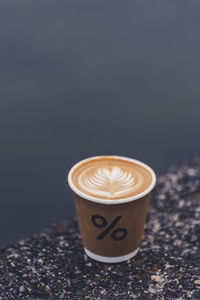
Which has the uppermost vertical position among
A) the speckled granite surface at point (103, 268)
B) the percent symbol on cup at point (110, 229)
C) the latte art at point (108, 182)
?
the latte art at point (108, 182)

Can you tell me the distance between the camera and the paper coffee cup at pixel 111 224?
206cm

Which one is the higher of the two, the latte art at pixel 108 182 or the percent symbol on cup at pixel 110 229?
the latte art at pixel 108 182

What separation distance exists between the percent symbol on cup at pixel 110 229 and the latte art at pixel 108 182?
135 mm

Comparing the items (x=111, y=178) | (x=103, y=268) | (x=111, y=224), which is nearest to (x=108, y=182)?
(x=111, y=178)

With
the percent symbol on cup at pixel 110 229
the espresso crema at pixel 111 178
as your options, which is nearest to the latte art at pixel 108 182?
the espresso crema at pixel 111 178

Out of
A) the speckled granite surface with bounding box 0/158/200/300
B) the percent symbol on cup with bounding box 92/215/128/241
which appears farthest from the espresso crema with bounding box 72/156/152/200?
the speckled granite surface with bounding box 0/158/200/300

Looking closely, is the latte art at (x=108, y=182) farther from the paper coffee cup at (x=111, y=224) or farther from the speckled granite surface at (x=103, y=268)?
the speckled granite surface at (x=103, y=268)

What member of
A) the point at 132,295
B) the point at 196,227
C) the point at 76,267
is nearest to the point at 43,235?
the point at 76,267

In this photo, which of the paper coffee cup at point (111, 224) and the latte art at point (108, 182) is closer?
the paper coffee cup at point (111, 224)

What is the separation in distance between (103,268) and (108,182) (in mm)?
529

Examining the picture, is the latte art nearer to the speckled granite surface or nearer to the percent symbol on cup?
the percent symbol on cup

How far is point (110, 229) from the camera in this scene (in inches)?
84.4

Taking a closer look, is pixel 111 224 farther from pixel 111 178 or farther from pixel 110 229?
pixel 111 178

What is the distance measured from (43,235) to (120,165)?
0.77 m
